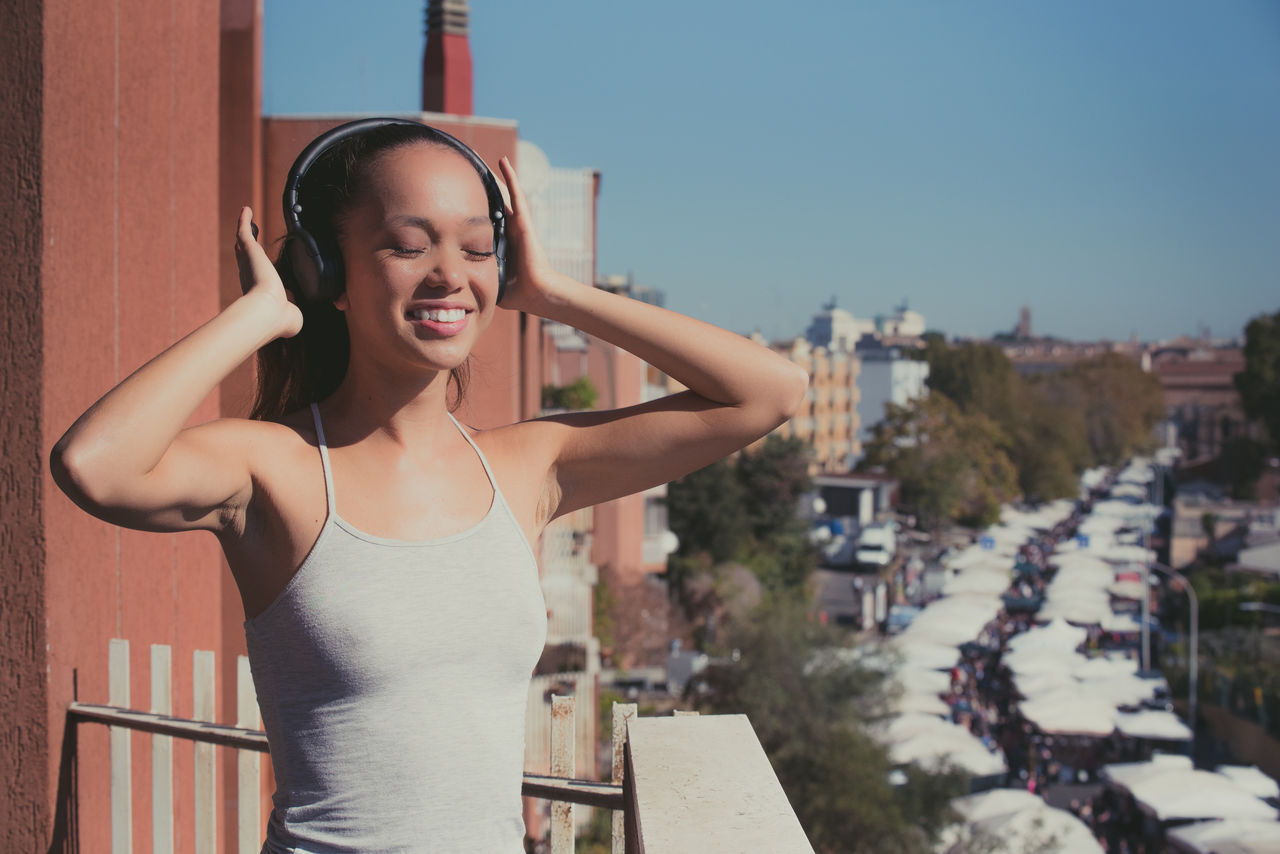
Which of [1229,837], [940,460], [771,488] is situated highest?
[940,460]

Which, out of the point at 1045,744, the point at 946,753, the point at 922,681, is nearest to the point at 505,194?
the point at 946,753

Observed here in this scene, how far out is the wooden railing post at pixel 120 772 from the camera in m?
2.64

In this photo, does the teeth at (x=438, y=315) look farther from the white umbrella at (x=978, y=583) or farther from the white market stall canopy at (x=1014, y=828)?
the white umbrella at (x=978, y=583)

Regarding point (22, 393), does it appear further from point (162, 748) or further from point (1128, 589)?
point (1128, 589)

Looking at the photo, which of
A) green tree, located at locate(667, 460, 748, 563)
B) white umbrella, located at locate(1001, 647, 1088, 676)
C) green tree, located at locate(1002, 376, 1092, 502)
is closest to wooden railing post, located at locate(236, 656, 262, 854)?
white umbrella, located at locate(1001, 647, 1088, 676)

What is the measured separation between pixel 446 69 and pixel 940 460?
51946 millimetres

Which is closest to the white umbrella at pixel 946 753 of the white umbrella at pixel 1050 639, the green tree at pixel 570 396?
the white umbrella at pixel 1050 639

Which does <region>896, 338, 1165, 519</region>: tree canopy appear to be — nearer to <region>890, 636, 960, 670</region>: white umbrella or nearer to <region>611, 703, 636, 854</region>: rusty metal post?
<region>890, 636, 960, 670</region>: white umbrella

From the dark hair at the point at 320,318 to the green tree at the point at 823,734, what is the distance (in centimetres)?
1522

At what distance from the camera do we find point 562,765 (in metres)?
2.23

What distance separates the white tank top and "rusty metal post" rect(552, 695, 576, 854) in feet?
2.17

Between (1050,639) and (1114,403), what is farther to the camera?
(1114,403)

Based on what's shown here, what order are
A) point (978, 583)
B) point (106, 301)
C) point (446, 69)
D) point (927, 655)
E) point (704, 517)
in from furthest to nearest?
point (704, 517) < point (978, 583) < point (927, 655) < point (446, 69) < point (106, 301)

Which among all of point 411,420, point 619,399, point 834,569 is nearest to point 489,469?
point 411,420
